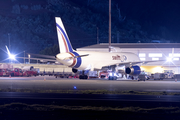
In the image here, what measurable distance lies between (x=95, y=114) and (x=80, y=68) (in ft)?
117

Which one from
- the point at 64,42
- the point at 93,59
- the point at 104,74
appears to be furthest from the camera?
the point at 104,74

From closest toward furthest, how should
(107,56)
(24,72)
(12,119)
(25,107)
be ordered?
(12,119) → (25,107) → (107,56) → (24,72)

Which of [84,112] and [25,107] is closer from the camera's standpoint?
[84,112]

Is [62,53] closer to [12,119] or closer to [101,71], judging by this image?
[101,71]

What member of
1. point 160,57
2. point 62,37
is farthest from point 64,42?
point 160,57

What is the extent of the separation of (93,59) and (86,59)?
206 centimetres

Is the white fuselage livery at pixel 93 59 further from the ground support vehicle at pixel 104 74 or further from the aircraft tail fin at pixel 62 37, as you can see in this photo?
the ground support vehicle at pixel 104 74

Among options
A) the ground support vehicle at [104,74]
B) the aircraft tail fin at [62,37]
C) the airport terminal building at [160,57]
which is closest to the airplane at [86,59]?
the aircraft tail fin at [62,37]

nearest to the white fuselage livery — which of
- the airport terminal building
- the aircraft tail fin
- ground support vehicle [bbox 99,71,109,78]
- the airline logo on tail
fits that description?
the airline logo on tail

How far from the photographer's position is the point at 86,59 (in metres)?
51.0

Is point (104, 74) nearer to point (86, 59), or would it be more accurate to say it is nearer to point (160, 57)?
point (86, 59)

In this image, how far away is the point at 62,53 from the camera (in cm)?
4628

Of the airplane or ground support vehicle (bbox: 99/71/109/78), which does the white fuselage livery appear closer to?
the airplane

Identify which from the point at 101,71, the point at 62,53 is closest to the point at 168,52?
the point at 101,71
